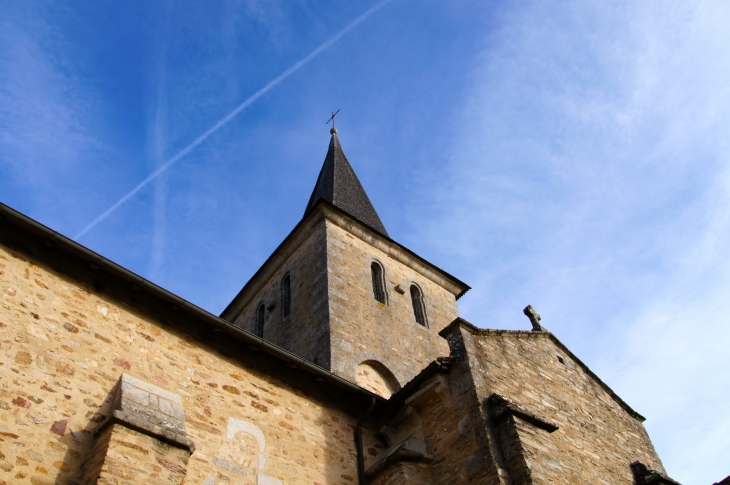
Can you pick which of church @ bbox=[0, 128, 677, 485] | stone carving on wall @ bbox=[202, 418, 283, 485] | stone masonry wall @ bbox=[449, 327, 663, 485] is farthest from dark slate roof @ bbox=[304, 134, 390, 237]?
stone carving on wall @ bbox=[202, 418, 283, 485]

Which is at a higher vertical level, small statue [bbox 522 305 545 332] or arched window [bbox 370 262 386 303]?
arched window [bbox 370 262 386 303]

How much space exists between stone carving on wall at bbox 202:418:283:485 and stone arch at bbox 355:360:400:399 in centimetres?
449

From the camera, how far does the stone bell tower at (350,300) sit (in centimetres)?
1272

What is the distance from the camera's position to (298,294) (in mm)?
14508

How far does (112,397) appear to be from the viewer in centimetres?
663

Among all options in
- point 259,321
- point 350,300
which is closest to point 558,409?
point 350,300

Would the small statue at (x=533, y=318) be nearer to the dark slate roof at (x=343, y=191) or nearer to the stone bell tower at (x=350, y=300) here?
the stone bell tower at (x=350, y=300)

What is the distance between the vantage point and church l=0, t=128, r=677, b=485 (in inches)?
240

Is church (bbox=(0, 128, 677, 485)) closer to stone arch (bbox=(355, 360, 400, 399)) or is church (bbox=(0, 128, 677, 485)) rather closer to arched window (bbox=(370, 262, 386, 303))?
stone arch (bbox=(355, 360, 400, 399))

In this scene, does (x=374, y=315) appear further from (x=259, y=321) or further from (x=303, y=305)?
(x=259, y=321)

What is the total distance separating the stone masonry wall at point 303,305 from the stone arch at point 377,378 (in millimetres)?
891

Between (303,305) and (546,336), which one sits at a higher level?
(303,305)

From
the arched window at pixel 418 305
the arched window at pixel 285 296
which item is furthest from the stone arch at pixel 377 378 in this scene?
the arched window at pixel 285 296

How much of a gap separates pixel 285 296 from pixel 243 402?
295 inches
